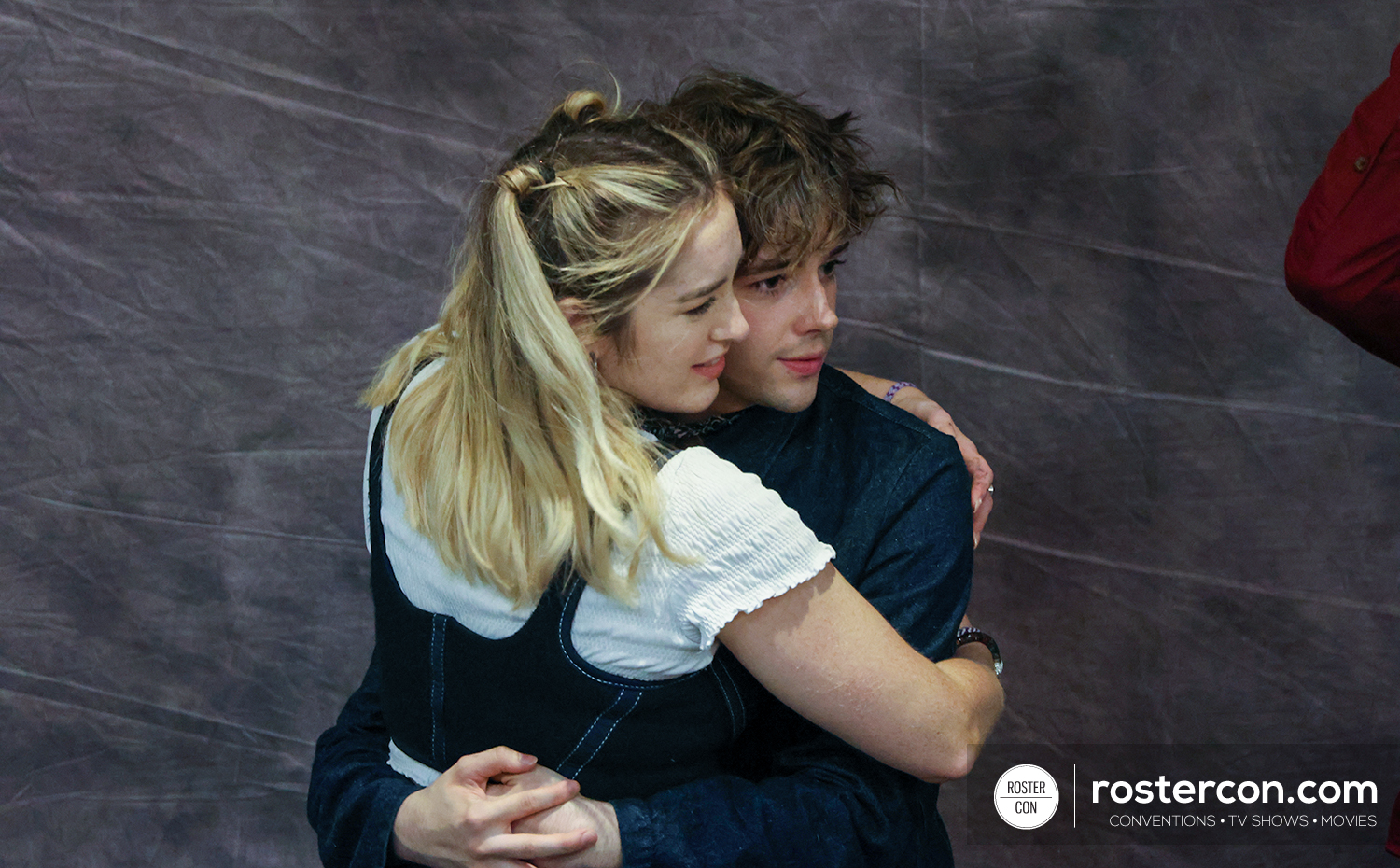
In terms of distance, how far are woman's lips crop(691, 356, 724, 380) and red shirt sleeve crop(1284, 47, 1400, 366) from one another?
666mm

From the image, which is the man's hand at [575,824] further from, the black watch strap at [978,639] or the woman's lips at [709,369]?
the black watch strap at [978,639]

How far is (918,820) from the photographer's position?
1.54 meters

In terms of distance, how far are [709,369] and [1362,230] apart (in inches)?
28.6

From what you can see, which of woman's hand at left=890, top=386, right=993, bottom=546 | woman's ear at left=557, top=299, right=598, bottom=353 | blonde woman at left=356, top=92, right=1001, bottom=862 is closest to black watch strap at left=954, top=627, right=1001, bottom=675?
woman's hand at left=890, top=386, right=993, bottom=546

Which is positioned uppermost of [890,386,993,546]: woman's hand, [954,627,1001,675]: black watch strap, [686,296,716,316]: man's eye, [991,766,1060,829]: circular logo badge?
[686,296,716,316]: man's eye

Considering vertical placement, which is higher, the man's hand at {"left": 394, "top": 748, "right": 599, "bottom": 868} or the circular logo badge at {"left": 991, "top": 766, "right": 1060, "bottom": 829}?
the man's hand at {"left": 394, "top": 748, "right": 599, "bottom": 868}

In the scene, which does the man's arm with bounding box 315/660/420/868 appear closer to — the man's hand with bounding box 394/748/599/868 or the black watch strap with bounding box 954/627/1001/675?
→ the man's hand with bounding box 394/748/599/868

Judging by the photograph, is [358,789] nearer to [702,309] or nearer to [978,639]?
[702,309]

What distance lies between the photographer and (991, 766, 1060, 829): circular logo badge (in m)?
2.20

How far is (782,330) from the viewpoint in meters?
1.54

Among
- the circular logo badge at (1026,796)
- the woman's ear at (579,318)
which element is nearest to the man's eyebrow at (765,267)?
the woman's ear at (579,318)

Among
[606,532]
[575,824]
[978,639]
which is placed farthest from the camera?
[978,639]

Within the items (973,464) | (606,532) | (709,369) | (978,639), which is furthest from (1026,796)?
(606,532)

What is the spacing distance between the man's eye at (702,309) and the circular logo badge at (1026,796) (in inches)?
43.3
